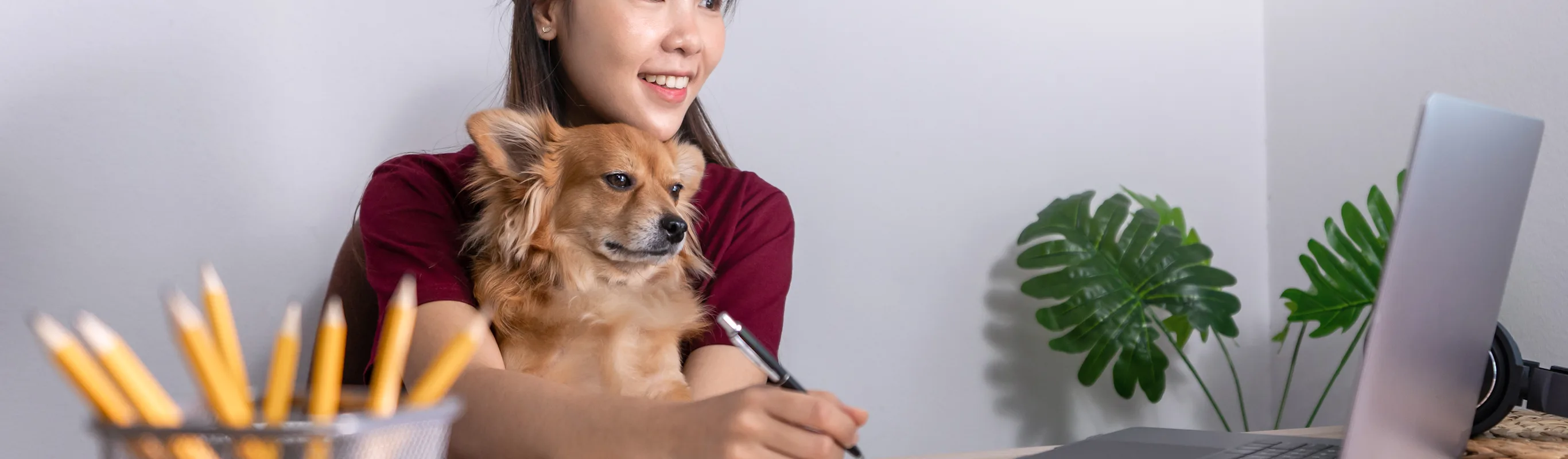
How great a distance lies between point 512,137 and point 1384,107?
79.9 inches

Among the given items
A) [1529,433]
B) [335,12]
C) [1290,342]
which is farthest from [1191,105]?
[335,12]

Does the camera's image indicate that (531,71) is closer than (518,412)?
No

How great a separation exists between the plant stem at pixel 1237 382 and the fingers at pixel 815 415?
Answer: 2.04 meters

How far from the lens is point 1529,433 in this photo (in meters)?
1.13

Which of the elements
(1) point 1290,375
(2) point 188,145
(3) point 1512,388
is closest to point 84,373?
(3) point 1512,388

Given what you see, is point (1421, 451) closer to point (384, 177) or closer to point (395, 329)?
point (395, 329)

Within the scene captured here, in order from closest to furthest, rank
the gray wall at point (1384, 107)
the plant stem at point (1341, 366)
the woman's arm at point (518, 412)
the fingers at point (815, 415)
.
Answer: the fingers at point (815, 415), the woman's arm at point (518, 412), the gray wall at point (1384, 107), the plant stem at point (1341, 366)

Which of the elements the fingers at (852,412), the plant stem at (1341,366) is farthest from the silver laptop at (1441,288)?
the plant stem at (1341,366)

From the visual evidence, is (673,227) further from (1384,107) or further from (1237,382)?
(1384,107)

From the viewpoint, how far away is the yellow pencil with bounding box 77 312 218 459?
416 mm

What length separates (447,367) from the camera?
48cm

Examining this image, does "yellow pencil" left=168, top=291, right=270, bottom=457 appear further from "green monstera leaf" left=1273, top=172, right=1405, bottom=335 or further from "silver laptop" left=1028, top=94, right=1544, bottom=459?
"green monstera leaf" left=1273, top=172, right=1405, bottom=335

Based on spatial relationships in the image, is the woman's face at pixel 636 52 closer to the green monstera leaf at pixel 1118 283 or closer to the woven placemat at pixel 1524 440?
the woven placemat at pixel 1524 440

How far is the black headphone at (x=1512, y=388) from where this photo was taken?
3.61ft
